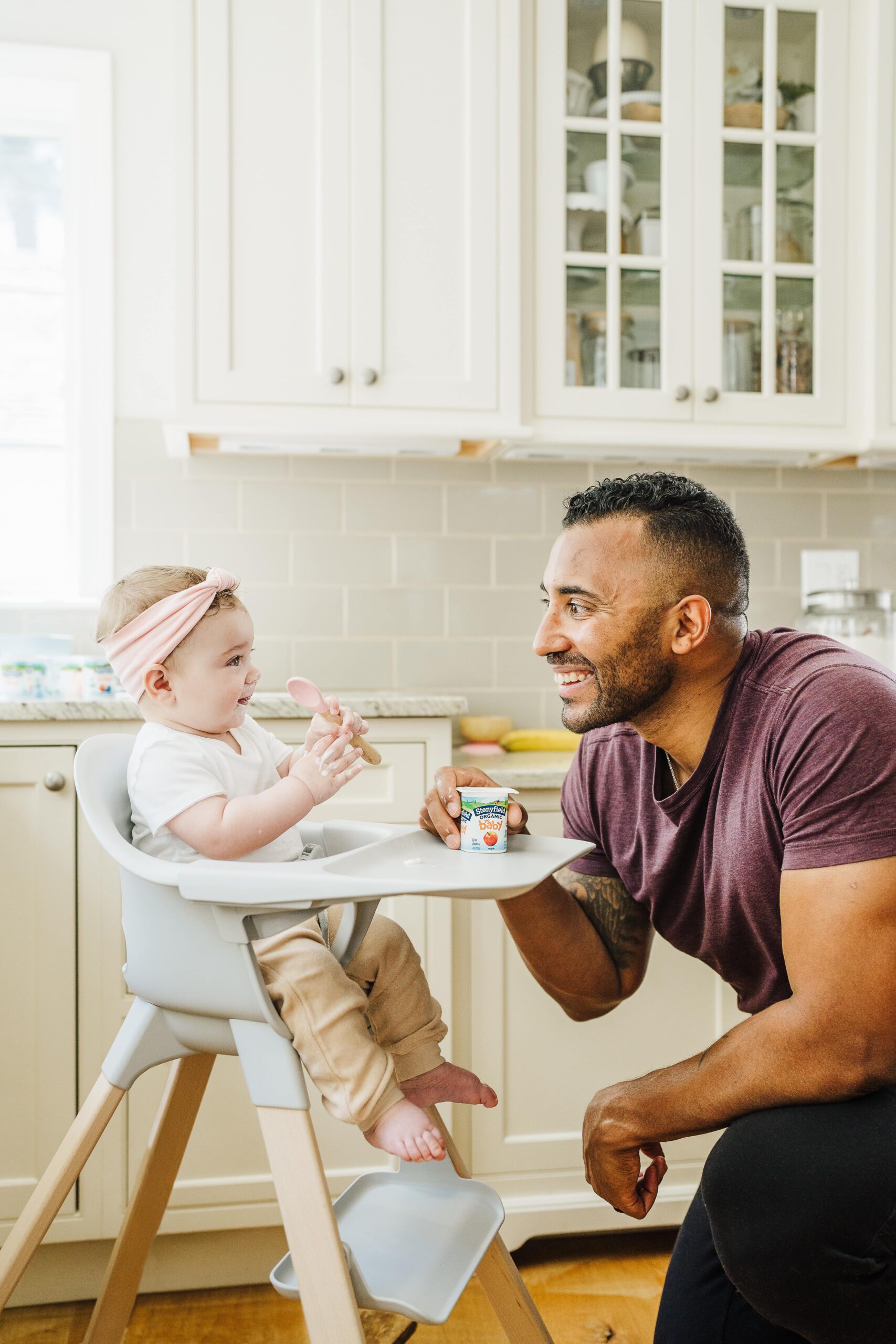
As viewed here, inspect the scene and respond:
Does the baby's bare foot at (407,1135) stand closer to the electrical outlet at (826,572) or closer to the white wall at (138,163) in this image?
the white wall at (138,163)

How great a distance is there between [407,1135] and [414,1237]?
177 millimetres

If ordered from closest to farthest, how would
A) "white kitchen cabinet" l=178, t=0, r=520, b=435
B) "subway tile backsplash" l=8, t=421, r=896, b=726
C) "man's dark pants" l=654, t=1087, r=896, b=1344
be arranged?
1. "man's dark pants" l=654, t=1087, r=896, b=1344
2. "white kitchen cabinet" l=178, t=0, r=520, b=435
3. "subway tile backsplash" l=8, t=421, r=896, b=726

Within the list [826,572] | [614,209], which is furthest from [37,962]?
[826,572]

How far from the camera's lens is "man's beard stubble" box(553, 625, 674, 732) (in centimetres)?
131

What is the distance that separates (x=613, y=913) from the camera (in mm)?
1507

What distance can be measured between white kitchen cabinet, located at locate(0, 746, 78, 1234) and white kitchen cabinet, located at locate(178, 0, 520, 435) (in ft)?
2.56

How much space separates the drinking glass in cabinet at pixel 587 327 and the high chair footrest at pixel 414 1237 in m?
1.57

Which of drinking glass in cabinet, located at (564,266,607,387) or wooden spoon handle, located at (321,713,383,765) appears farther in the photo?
drinking glass in cabinet, located at (564,266,607,387)

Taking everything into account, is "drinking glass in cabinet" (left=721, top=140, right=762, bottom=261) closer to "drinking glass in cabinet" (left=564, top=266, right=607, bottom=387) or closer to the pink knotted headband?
"drinking glass in cabinet" (left=564, top=266, right=607, bottom=387)

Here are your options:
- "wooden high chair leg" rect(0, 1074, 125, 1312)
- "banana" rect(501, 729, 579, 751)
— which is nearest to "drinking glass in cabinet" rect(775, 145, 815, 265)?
"banana" rect(501, 729, 579, 751)

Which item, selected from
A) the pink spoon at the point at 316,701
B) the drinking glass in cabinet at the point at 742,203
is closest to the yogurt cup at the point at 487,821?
the pink spoon at the point at 316,701

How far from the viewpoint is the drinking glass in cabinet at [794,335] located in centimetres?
238

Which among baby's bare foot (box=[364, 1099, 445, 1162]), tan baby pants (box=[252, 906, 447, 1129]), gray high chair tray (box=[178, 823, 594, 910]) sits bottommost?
baby's bare foot (box=[364, 1099, 445, 1162])

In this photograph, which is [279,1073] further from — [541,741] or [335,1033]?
[541,741]
